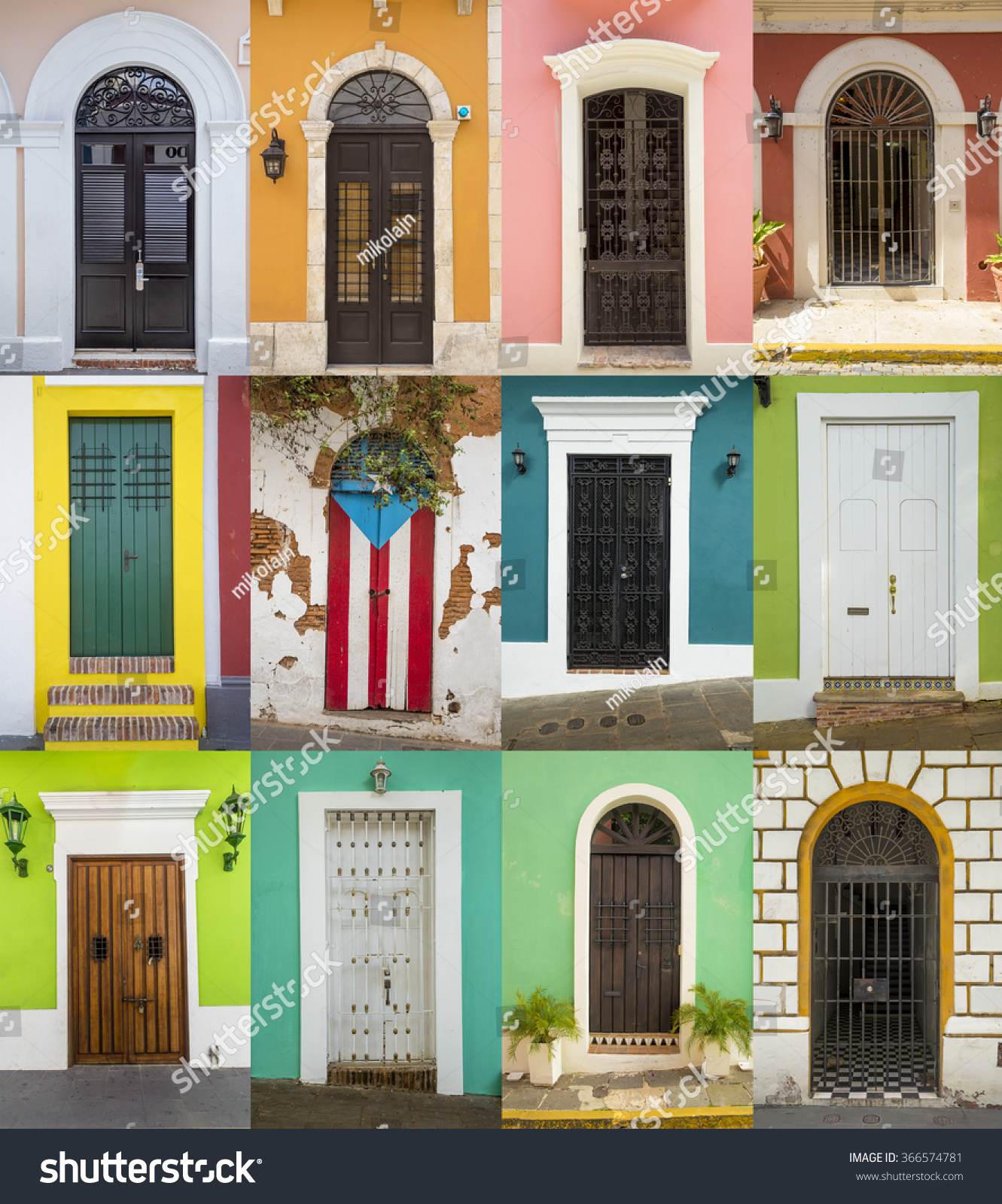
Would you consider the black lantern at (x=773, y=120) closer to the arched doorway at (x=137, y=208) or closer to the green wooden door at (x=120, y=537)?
the arched doorway at (x=137, y=208)

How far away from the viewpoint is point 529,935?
24.3ft

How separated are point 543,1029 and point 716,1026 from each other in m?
1.13

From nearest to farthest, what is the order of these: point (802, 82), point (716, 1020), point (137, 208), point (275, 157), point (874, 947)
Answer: point (275, 157)
point (716, 1020)
point (137, 208)
point (802, 82)
point (874, 947)

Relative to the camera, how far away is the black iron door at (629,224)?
738 centimetres

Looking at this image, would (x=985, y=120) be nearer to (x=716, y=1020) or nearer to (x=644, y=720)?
(x=644, y=720)

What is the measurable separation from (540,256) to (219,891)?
4731mm

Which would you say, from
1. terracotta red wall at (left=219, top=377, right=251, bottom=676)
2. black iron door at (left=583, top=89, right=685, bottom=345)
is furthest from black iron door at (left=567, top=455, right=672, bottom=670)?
terracotta red wall at (left=219, top=377, right=251, bottom=676)

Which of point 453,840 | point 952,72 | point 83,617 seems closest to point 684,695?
point 453,840

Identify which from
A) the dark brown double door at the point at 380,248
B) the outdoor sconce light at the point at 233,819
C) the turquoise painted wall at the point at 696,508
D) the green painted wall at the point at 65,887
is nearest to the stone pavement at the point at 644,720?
the turquoise painted wall at the point at 696,508

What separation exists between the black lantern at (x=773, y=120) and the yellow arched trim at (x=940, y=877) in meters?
4.35

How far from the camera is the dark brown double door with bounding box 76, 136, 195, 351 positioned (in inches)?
291

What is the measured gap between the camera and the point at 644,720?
24.2 ft

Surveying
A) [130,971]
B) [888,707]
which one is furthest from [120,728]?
[888,707]

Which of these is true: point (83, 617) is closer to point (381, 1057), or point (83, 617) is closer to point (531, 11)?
point (381, 1057)
